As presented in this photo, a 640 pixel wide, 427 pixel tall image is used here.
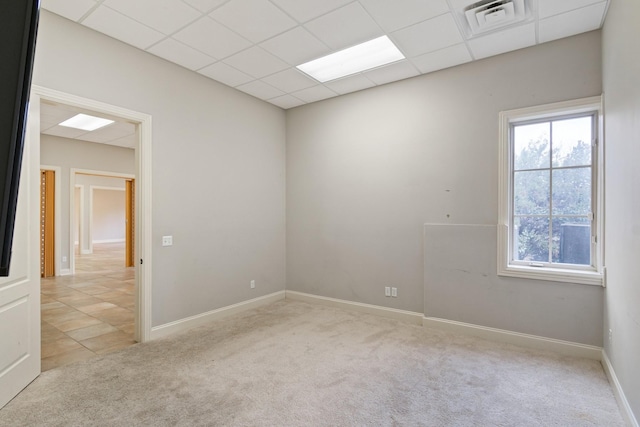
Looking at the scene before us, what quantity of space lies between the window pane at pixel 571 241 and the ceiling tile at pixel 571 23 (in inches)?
70.7

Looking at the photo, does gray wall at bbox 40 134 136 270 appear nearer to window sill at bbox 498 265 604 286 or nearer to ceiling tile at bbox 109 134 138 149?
ceiling tile at bbox 109 134 138 149

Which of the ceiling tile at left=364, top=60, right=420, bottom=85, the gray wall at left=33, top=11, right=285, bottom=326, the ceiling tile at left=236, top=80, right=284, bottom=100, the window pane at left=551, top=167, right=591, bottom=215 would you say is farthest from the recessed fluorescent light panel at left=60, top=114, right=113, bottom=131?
the window pane at left=551, top=167, right=591, bottom=215

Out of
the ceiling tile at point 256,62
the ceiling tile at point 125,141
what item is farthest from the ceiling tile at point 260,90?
the ceiling tile at point 125,141

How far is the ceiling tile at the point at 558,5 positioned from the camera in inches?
105

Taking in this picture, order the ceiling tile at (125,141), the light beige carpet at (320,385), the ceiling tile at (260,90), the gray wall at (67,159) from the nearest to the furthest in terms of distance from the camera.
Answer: the light beige carpet at (320,385) < the ceiling tile at (260,90) < the gray wall at (67,159) < the ceiling tile at (125,141)

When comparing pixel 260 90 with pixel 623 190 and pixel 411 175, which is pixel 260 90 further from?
pixel 623 190

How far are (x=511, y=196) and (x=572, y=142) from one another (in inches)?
29.6

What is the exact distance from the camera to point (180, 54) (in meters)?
3.53

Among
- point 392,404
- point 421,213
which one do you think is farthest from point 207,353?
point 421,213

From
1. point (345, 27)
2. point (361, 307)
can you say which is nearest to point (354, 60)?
point (345, 27)

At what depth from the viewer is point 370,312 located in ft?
14.5

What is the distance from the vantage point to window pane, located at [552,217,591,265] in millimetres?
3191

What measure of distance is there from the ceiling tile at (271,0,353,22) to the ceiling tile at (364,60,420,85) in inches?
48.0

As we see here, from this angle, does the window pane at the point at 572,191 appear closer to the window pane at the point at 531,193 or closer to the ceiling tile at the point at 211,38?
the window pane at the point at 531,193
